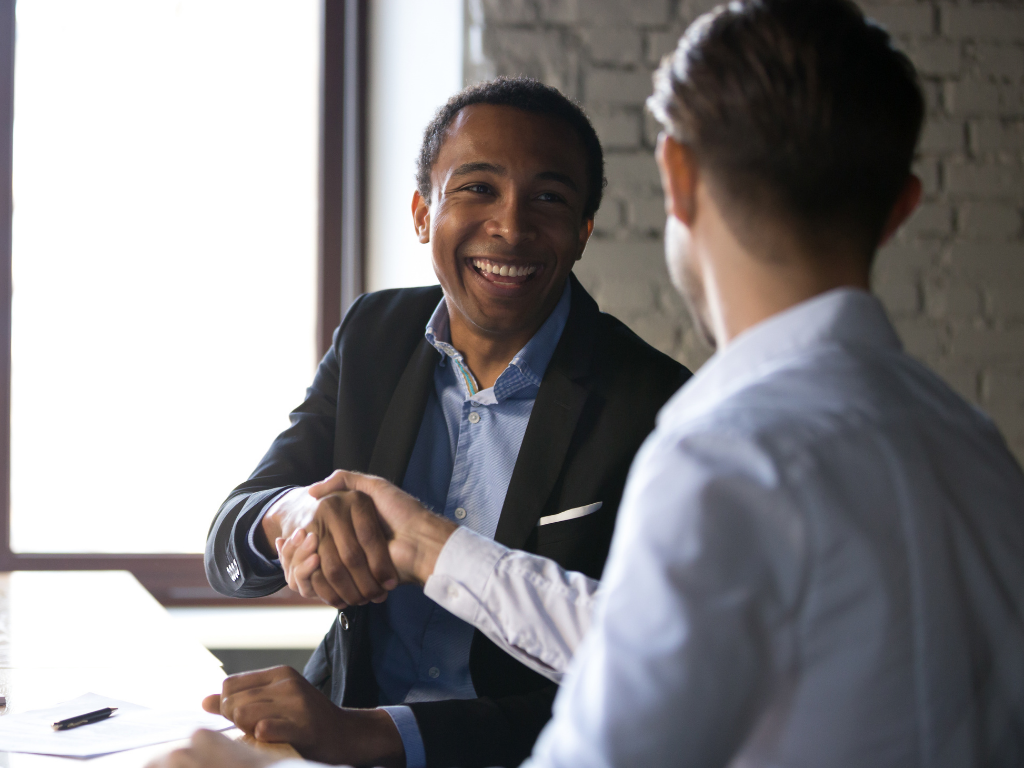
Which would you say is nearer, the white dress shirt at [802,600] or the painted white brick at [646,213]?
the white dress shirt at [802,600]

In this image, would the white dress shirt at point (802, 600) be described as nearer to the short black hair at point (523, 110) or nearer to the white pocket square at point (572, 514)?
the white pocket square at point (572, 514)

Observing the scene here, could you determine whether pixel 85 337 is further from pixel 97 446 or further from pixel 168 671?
pixel 168 671

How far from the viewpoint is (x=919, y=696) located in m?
0.47

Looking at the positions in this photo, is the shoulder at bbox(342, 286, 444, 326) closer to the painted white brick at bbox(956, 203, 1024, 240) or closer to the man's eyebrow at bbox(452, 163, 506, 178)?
the man's eyebrow at bbox(452, 163, 506, 178)

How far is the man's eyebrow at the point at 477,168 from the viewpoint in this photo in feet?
4.40

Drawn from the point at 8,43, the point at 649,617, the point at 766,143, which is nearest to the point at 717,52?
the point at 766,143

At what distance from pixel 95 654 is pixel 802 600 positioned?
1084 millimetres

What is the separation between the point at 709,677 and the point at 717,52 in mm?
371

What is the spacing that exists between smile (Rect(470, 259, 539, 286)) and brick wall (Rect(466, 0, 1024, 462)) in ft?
2.38

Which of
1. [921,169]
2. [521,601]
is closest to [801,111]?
[521,601]

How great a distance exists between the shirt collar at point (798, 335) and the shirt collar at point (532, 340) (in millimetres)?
787

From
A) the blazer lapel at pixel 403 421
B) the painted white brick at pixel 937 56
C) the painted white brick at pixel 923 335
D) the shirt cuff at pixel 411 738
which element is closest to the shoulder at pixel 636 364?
the blazer lapel at pixel 403 421

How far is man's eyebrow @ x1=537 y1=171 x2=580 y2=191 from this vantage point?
4.41 feet

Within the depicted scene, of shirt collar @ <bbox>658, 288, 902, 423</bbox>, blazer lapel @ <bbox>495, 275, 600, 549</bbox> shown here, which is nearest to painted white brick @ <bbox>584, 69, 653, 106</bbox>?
blazer lapel @ <bbox>495, 275, 600, 549</bbox>
